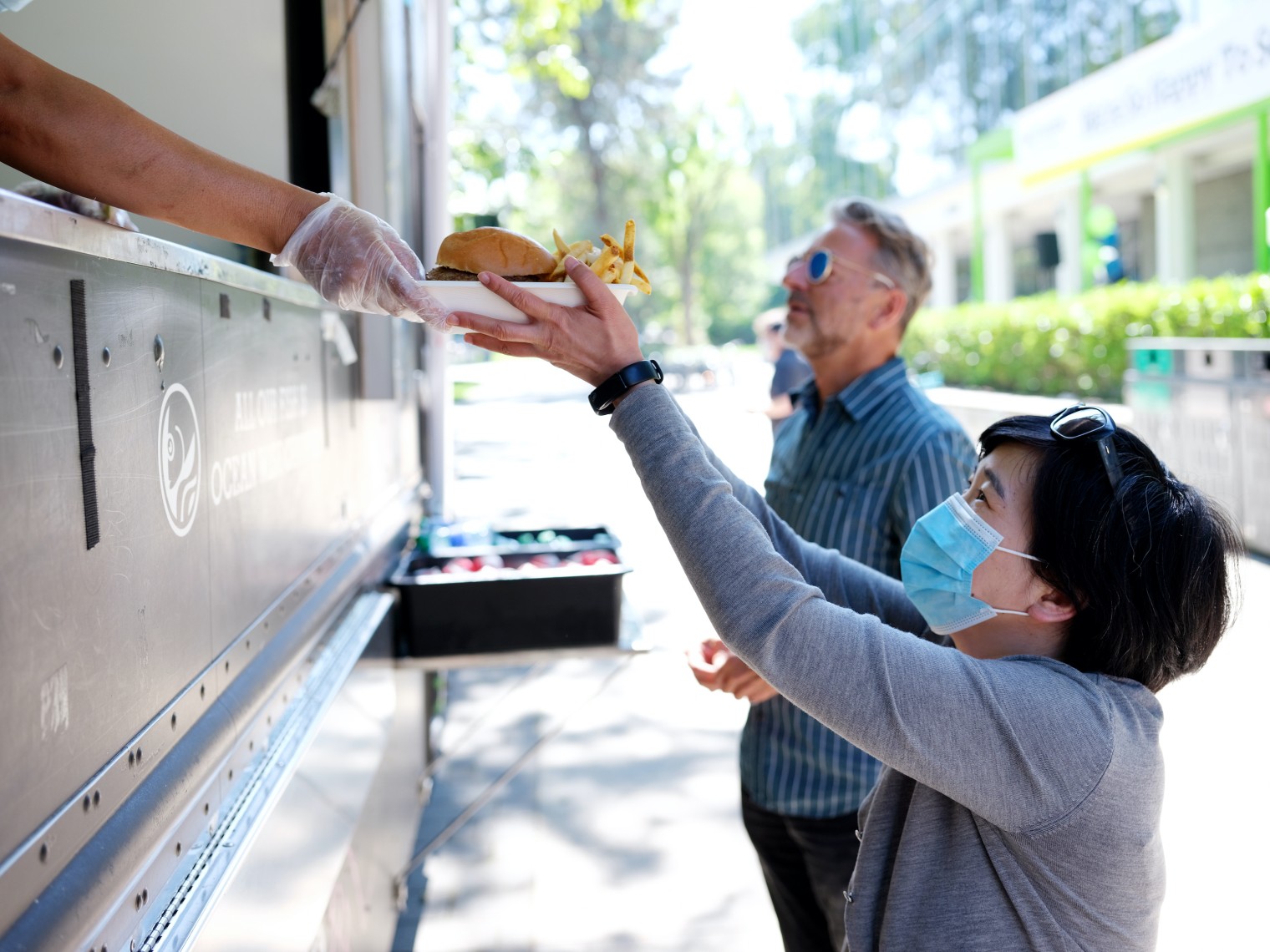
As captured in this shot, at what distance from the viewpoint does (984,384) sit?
63.5 feet

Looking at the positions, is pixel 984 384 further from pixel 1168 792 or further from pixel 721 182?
pixel 721 182

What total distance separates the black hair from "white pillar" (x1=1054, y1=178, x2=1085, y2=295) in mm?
23067

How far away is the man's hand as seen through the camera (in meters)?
2.62

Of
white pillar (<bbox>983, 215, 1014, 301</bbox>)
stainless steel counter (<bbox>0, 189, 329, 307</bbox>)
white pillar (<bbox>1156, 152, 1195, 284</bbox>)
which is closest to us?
stainless steel counter (<bbox>0, 189, 329, 307</bbox>)

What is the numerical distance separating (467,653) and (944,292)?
108 ft

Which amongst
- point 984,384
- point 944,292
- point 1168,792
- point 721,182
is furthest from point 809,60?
point 1168,792

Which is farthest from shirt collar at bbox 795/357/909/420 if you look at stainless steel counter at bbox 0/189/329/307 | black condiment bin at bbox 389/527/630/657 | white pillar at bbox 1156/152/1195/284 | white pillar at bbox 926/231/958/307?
white pillar at bbox 926/231/958/307

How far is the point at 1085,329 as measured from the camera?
14.6 metres

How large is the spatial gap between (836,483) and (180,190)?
1880 mm

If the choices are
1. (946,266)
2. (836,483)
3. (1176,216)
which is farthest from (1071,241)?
(836,483)

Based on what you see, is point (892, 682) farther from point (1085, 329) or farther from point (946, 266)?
point (946, 266)

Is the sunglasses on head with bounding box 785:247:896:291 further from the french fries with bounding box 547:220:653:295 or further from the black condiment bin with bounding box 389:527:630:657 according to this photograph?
the french fries with bounding box 547:220:653:295

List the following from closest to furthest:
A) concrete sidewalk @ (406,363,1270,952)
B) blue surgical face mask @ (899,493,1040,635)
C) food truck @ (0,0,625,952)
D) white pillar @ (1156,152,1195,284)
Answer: food truck @ (0,0,625,952) < blue surgical face mask @ (899,493,1040,635) < concrete sidewalk @ (406,363,1270,952) < white pillar @ (1156,152,1195,284)

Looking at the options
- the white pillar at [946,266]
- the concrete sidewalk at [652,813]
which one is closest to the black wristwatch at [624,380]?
the concrete sidewalk at [652,813]
